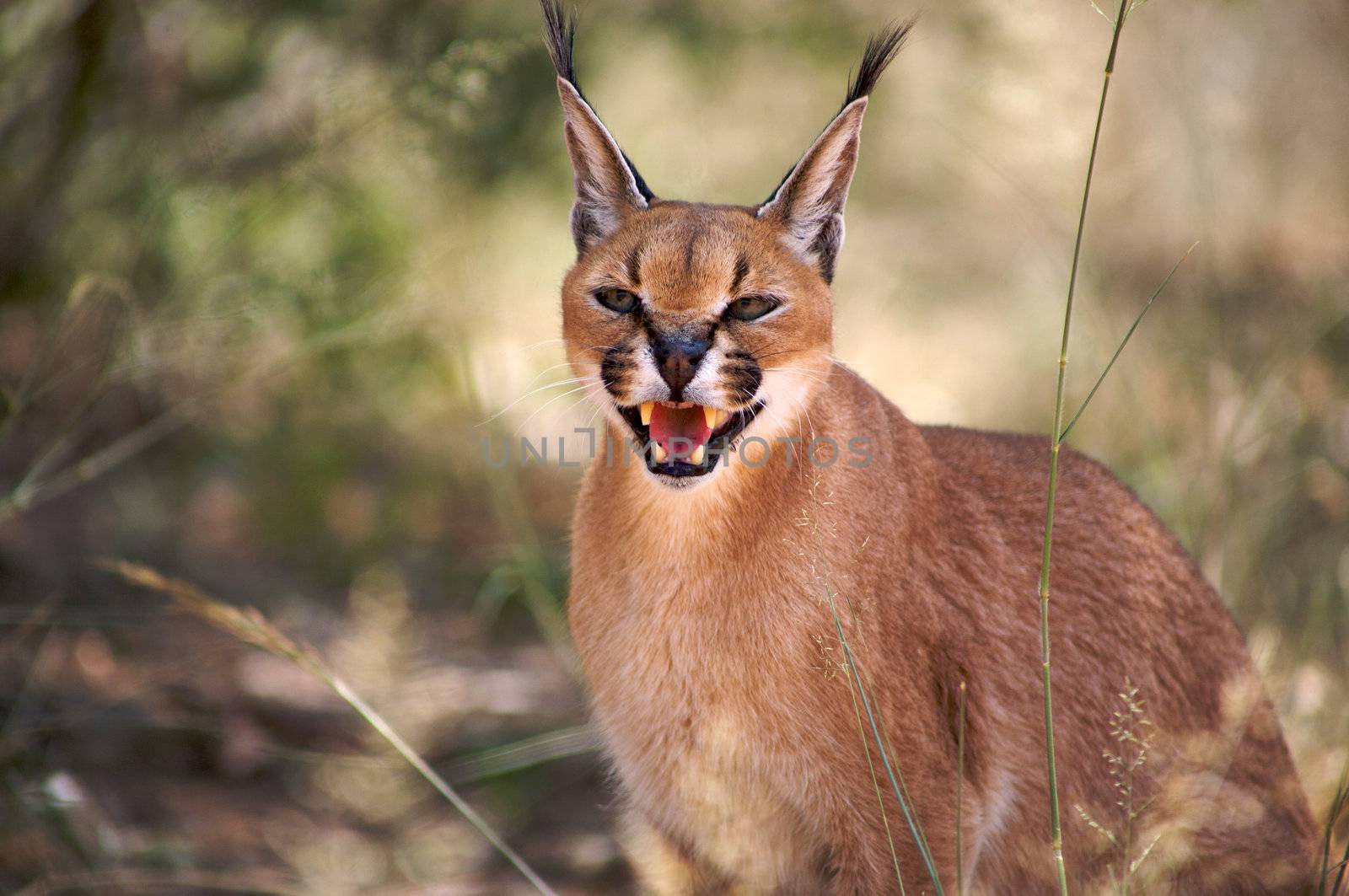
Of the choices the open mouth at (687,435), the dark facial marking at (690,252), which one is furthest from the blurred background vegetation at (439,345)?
the open mouth at (687,435)

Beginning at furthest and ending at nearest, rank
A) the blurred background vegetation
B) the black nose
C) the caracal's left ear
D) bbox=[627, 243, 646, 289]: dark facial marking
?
1. the blurred background vegetation
2. bbox=[627, 243, 646, 289]: dark facial marking
3. the caracal's left ear
4. the black nose

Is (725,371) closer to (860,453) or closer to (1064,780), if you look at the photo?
(860,453)

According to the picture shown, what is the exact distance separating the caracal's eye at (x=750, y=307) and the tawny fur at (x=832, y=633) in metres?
0.03

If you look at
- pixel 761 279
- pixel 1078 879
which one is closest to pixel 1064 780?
pixel 1078 879

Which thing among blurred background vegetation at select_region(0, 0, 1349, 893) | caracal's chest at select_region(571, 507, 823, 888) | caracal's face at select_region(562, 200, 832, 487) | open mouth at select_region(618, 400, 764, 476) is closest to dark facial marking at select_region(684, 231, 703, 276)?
caracal's face at select_region(562, 200, 832, 487)

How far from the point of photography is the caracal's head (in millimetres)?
3014

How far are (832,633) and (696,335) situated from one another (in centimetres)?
82

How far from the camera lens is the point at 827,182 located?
10.6 ft

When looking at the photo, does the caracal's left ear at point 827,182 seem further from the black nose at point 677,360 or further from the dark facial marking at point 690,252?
the black nose at point 677,360

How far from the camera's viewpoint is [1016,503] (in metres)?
3.58

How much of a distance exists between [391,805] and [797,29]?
4174 mm

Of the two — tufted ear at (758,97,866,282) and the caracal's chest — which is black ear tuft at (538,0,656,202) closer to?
tufted ear at (758,97,866,282)

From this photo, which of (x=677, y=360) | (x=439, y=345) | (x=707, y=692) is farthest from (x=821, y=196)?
(x=439, y=345)

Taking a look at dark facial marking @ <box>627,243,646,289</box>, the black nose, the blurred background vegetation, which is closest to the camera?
the black nose
